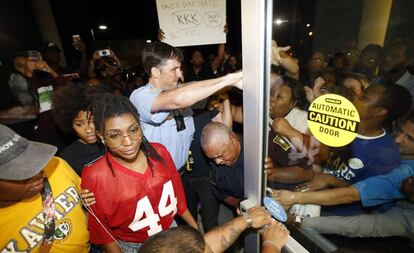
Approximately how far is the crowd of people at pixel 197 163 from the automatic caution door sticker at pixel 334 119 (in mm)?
92

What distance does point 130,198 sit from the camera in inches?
65.1

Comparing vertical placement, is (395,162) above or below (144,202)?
above

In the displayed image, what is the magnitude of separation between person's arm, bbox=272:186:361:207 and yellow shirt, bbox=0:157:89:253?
1.28m

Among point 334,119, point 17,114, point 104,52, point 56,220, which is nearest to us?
point 334,119

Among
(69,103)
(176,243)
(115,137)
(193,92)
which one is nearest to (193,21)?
(193,92)

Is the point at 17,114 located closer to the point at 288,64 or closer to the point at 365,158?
the point at 288,64

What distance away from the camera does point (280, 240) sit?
1.49 m

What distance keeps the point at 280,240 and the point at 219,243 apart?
364 millimetres

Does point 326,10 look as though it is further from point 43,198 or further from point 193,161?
point 43,198

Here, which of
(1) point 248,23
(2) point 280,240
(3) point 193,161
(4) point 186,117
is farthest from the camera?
(3) point 193,161

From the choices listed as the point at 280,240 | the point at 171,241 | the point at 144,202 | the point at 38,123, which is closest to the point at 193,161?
the point at 144,202

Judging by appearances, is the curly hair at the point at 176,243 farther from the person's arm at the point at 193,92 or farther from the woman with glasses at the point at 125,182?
the person's arm at the point at 193,92

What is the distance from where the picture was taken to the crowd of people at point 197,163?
124cm

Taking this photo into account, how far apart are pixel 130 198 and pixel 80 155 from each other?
0.75m
